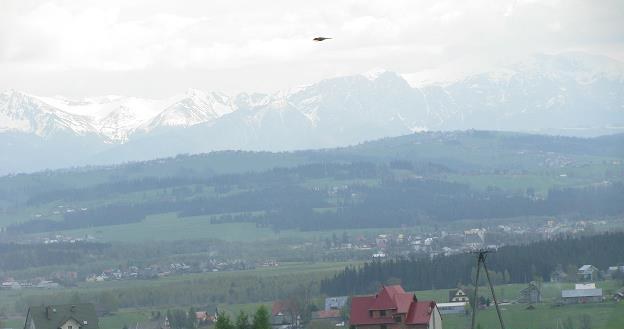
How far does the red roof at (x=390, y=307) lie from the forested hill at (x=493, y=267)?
2346 inches

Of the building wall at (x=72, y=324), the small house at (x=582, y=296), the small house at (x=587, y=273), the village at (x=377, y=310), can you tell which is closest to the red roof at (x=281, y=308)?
the village at (x=377, y=310)

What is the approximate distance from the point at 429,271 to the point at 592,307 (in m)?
36.9

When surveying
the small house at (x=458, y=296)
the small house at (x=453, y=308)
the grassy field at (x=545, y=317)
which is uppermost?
the small house at (x=458, y=296)

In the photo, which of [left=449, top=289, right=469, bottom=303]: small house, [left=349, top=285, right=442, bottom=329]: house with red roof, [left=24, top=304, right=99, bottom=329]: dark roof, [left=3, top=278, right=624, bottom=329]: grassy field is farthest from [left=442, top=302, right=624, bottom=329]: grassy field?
[left=24, top=304, right=99, bottom=329]: dark roof

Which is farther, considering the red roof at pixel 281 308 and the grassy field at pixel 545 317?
the red roof at pixel 281 308

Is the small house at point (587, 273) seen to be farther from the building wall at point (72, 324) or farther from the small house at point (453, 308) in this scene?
the building wall at point (72, 324)

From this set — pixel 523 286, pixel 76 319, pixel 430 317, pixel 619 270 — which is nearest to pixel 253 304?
pixel 523 286

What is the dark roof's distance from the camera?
102 m

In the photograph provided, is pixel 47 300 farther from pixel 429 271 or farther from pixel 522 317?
pixel 522 317

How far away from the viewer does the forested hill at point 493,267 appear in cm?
15925

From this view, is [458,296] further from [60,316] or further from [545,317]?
[60,316]

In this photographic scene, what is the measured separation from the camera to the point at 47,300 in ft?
548

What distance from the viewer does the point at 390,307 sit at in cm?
9338

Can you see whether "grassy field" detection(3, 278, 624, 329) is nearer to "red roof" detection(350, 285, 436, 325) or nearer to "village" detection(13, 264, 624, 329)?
"village" detection(13, 264, 624, 329)
